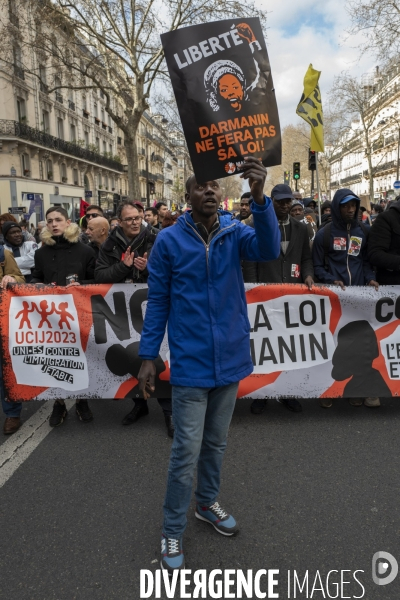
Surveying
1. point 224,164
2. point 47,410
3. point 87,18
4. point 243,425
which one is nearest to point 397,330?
point 243,425

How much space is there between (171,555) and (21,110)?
33473mm

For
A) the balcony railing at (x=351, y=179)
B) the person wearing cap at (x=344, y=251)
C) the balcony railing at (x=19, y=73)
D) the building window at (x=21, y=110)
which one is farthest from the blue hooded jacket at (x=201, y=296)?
the balcony railing at (x=351, y=179)

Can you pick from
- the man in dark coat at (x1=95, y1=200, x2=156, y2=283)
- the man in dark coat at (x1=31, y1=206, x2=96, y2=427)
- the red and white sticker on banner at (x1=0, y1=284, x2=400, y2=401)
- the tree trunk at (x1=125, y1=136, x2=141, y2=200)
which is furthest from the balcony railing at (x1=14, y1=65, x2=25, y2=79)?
the red and white sticker on banner at (x1=0, y1=284, x2=400, y2=401)

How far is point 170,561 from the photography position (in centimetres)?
251

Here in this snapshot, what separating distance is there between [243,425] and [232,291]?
82.7 inches

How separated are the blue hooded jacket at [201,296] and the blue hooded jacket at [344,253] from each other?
248 cm

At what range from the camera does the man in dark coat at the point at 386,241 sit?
4.59 meters

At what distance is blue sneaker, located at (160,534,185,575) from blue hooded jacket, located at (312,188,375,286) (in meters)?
3.00

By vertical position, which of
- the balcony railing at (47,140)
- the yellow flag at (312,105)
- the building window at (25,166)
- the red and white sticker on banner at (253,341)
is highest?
the balcony railing at (47,140)

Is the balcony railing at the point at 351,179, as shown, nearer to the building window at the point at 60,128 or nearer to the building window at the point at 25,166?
the building window at the point at 60,128

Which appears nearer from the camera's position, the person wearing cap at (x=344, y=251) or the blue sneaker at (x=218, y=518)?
the blue sneaker at (x=218, y=518)

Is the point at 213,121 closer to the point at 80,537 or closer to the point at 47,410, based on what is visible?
the point at 80,537

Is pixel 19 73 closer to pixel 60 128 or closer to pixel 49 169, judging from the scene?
pixel 49 169

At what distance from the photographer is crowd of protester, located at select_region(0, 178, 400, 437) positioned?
177 inches
